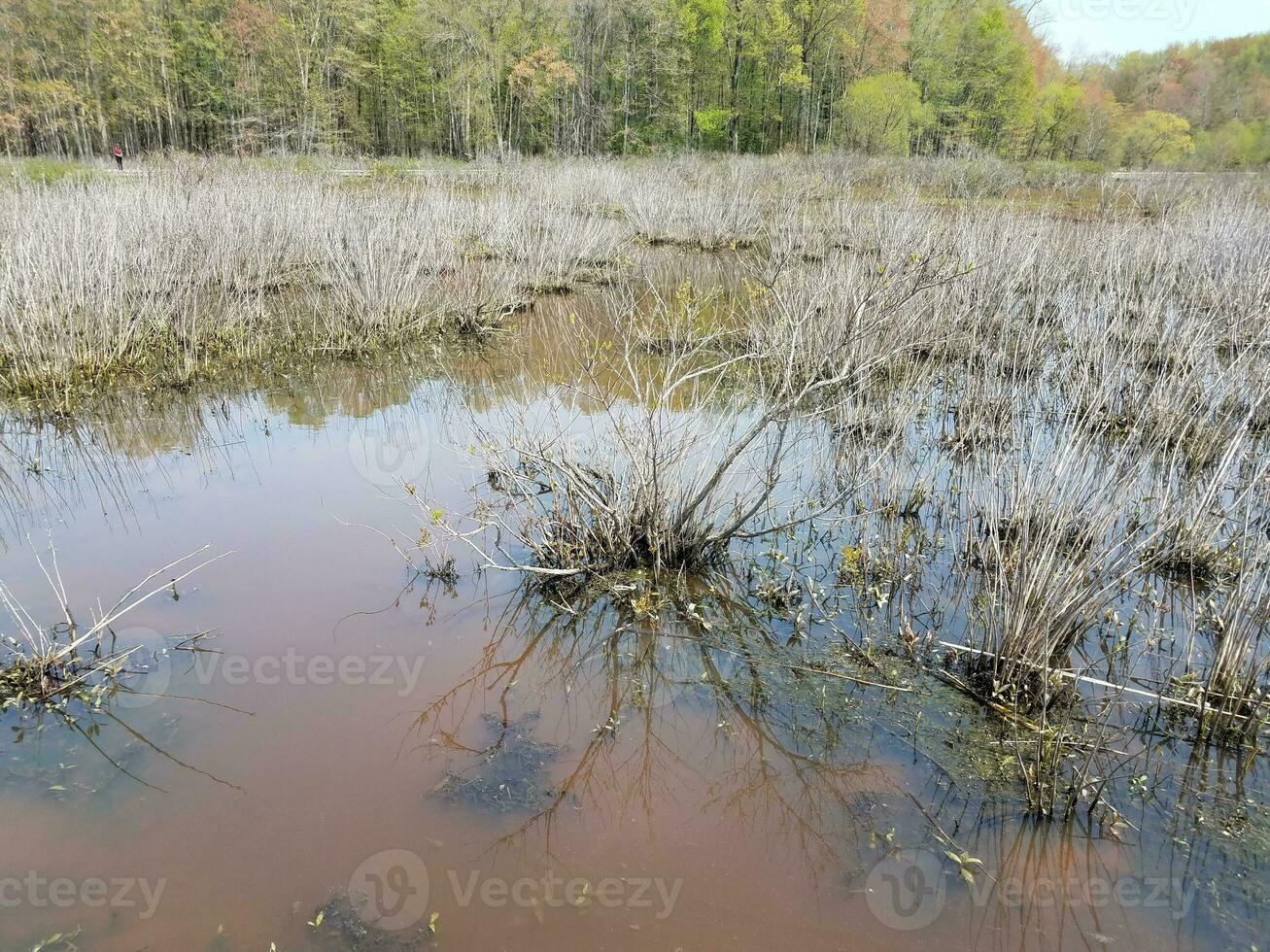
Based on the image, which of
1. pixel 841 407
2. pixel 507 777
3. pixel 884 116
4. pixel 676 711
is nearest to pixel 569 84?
pixel 884 116

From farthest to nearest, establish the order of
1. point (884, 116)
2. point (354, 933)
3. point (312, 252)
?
point (884, 116) < point (312, 252) < point (354, 933)

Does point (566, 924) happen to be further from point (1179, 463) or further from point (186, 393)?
point (186, 393)

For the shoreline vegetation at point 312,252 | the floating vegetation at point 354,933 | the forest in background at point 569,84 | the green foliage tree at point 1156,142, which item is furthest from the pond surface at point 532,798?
the green foliage tree at point 1156,142

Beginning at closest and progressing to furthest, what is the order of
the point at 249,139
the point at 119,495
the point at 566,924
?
the point at 566,924, the point at 119,495, the point at 249,139

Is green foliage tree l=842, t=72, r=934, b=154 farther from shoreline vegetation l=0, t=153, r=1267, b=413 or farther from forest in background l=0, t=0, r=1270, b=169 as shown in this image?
shoreline vegetation l=0, t=153, r=1267, b=413

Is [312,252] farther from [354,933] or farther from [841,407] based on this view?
[354,933]

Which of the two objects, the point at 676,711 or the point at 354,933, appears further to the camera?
the point at 676,711

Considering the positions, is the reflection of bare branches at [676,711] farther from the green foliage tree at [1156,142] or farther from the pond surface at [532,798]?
the green foliage tree at [1156,142]

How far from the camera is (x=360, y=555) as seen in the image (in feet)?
13.8

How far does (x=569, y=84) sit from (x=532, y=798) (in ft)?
120

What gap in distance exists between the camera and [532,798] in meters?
2.64

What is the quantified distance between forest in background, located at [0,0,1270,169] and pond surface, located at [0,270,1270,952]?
2566 centimetres

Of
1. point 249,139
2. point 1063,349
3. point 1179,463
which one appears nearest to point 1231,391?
point 1179,463

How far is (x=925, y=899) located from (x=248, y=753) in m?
2.36
